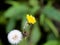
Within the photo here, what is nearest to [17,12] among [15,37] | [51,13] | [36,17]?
[36,17]

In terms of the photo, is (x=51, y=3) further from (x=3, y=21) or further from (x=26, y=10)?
(x=3, y=21)

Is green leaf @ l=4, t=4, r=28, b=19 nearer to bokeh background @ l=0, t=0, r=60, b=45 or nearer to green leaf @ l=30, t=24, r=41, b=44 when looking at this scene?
bokeh background @ l=0, t=0, r=60, b=45

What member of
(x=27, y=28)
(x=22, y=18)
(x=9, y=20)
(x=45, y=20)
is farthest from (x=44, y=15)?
(x=27, y=28)

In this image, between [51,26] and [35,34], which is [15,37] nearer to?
[35,34]

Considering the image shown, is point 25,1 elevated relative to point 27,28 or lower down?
elevated

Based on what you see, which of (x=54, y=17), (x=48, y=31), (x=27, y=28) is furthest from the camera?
(x=48, y=31)

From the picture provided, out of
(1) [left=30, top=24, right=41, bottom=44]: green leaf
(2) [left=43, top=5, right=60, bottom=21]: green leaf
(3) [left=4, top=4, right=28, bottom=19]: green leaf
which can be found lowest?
(1) [left=30, top=24, right=41, bottom=44]: green leaf

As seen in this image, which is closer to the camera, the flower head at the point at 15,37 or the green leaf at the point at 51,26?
the flower head at the point at 15,37

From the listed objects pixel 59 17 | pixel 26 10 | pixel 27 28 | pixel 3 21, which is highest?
pixel 3 21

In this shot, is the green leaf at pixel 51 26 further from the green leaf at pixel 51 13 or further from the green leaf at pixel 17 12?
the green leaf at pixel 17 12

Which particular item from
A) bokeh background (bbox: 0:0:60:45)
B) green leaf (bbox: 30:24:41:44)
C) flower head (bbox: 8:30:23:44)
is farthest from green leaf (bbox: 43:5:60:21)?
flower head (bbox: 8:30:23:44)

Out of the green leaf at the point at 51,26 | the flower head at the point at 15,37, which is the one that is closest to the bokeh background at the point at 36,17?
the green leaf at the point at 51,26
